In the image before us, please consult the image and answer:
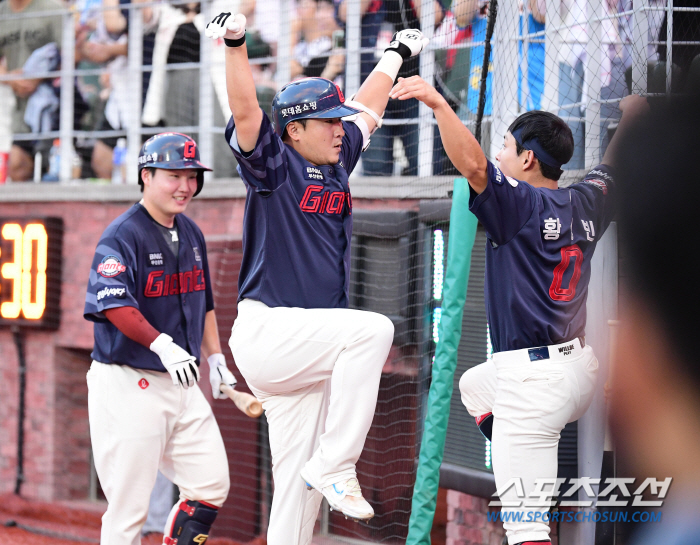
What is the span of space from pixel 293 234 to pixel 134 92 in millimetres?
5066

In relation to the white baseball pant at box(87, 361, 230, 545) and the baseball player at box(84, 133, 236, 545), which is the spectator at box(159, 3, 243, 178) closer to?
the baseball player at box(84, 133, 236, 545)

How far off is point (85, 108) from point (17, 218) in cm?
148

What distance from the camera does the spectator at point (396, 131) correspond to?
21.8 ft

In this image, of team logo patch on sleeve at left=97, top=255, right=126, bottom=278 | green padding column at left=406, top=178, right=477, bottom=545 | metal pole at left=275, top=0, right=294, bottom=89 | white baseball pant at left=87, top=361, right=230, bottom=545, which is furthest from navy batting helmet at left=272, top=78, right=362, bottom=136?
metal pole at left=275, top=0, right=294, bottom=89

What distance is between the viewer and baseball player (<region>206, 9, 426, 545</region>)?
3.40 meters

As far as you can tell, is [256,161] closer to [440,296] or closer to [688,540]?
[440,296]

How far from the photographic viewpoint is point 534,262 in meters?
3.62

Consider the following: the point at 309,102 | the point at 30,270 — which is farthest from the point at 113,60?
the point at 309,102

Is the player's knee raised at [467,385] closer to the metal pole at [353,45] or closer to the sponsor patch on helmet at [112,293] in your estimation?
the sponsor patch on helmet at [112,293]

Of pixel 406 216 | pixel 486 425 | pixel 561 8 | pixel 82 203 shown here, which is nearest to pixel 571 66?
pixel 561 8

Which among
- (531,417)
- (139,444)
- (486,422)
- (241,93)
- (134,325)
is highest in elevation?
(241,93)

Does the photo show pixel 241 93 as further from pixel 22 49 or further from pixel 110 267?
pixel 22 49

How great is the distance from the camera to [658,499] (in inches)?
152

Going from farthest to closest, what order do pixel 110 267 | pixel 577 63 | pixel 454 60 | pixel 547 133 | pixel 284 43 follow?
pixel 284 43
pixel 454 60
pixel 577 63
pixel 110 267
pixel 547 133
